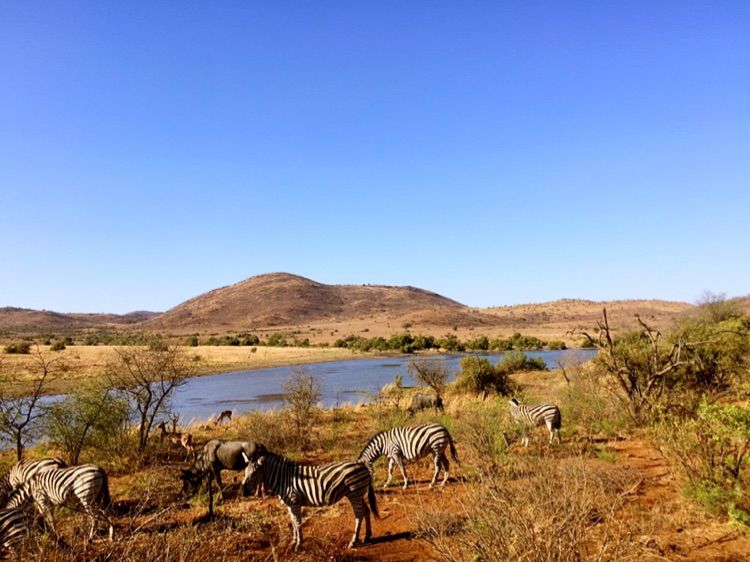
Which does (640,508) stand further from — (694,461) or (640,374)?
(640,374)

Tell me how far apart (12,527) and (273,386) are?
28570 mm

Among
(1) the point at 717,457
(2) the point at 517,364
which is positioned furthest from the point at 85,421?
(2) the point at 517,364

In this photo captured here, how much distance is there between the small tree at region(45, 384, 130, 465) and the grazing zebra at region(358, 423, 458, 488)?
7.00 m

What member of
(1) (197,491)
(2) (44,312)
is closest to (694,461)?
(1) (197,491)

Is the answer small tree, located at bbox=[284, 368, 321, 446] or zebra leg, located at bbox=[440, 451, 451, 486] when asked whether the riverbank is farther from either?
zebra leg, located at bbox=[440, 451, 451, 486]

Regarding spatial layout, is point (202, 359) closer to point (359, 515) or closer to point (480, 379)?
point (480, 379)

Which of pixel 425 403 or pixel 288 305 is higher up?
pixel 288 305

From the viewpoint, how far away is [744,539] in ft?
21.4

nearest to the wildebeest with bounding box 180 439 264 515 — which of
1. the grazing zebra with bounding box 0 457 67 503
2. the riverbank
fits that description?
the grazing zebra with bounding box 0 457 67 503

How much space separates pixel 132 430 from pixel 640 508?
1449cm

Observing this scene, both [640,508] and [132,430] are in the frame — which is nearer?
[640,508]

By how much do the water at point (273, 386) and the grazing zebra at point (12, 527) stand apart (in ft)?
49.6

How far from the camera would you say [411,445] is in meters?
10.9

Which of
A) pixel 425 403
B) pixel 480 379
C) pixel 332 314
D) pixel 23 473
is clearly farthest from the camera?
pixel 332 314
